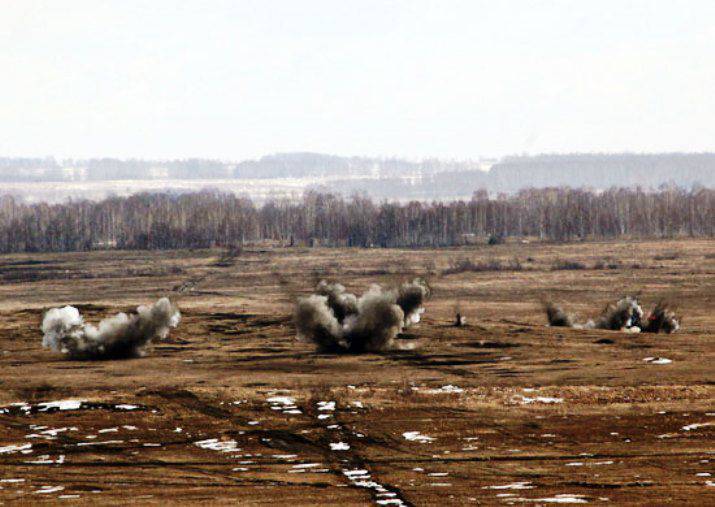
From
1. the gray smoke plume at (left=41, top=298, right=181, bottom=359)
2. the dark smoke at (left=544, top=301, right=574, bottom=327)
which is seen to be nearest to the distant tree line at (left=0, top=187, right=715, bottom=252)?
the dark smoke at (left=544, top=301, right=574, bottom=327)

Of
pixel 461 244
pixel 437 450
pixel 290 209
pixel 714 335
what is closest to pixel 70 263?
pixel 461 244

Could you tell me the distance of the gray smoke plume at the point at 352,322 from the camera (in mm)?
44531

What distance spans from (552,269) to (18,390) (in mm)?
69630

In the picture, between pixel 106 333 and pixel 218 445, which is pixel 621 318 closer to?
pixel 106 333

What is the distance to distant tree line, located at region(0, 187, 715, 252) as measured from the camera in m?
159

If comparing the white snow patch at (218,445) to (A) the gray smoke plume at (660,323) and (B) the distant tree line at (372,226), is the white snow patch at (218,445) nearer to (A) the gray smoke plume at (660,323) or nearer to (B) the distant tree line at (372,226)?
(A) the gray smoke plume at (660,323)

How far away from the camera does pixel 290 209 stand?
18825 centimetres

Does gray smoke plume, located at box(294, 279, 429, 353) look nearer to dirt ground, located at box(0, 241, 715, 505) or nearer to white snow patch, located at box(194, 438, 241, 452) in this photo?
dirt ground, located at box(0, 241, 715, 505)

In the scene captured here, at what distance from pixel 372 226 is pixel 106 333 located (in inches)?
4764

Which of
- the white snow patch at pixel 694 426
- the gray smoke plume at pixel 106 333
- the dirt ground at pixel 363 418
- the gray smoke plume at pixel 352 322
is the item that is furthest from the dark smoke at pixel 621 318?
the white snow patch at pixel 694 426

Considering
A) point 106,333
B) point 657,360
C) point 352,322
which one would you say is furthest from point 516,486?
point 106,333

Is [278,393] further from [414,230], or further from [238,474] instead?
[414,230]

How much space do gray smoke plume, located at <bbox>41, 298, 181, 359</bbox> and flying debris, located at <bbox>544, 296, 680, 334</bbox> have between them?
18661 mm

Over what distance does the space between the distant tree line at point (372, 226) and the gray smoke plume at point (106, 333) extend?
4212 inches
